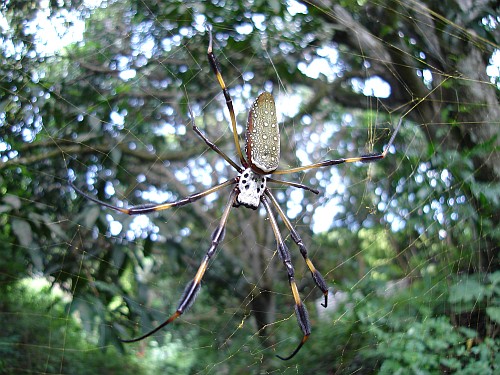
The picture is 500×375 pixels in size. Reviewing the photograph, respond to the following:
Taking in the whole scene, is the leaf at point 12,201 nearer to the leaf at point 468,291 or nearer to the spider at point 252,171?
the spider at point 252,171

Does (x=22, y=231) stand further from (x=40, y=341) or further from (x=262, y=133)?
(x=40, y=341)

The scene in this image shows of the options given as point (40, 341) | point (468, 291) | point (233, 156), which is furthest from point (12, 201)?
point (40, 341)

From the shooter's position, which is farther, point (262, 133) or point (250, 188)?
point (250, 188)

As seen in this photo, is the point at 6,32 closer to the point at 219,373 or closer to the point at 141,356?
the point at 219,373

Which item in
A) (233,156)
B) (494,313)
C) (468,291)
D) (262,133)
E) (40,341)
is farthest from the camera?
(40,341)

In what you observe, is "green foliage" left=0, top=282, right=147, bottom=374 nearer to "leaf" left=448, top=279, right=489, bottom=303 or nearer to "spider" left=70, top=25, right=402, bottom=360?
"spider" left=70, top=25, right=402, bottom=360

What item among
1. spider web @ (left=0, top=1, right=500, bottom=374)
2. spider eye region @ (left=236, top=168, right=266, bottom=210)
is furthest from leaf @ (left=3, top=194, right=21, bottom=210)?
spider eye region @ (left=236, top=168, right=266, bottom=210)

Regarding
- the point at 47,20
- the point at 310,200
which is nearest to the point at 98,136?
the point at 47,20
